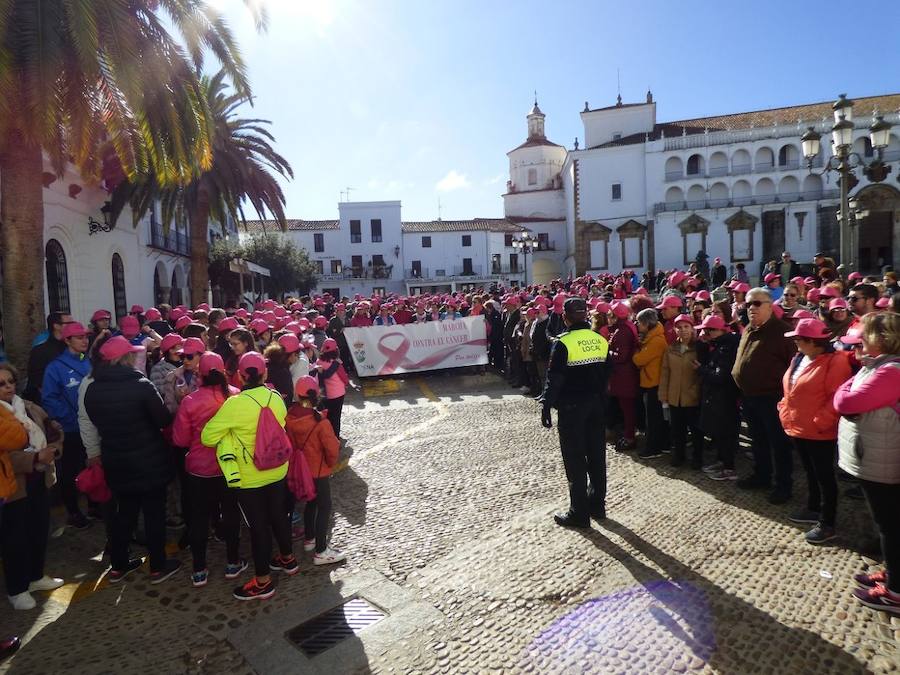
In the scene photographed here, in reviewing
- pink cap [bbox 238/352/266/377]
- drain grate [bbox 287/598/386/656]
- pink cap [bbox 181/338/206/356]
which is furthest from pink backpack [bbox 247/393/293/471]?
pink cap [bbox 181/338/206/356]

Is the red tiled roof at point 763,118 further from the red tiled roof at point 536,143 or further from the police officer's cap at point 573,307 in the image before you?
the police officer's cap at point 573,307

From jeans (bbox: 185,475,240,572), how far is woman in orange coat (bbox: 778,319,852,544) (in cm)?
433

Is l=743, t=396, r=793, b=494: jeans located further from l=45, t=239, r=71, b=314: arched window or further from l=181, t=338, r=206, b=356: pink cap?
l=45, t=239, r=71, b=314: arched window

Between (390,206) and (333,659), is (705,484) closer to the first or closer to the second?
(333,659)

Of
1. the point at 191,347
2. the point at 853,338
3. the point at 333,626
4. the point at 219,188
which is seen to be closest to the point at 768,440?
the point at 853,338

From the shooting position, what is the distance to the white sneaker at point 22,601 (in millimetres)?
4086

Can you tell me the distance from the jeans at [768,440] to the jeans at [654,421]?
121 centimetres

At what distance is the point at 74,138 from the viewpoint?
26.2ft

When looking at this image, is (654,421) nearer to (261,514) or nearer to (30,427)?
(261,514)

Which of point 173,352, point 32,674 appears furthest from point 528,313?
point 32,674

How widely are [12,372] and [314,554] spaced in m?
2.54

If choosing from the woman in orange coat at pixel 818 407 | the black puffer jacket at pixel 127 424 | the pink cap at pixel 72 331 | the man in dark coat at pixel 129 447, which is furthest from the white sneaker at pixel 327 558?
the woman in orange coat at pixel 818 407

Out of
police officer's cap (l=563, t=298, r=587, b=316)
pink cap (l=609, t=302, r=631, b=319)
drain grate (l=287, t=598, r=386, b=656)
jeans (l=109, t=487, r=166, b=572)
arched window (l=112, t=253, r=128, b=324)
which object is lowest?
→ drain grate (l=287, t=598, r=386, b=656)

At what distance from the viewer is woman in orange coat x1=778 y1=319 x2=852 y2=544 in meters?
4.44
